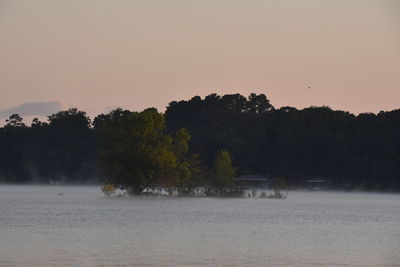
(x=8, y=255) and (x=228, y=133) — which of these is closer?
(x=8, y=255)

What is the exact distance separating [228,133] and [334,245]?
13133cm

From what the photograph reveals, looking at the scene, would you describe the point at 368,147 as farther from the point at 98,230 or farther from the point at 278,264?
the point at 278,264

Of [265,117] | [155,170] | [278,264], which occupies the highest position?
[265,117]

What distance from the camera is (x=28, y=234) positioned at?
54219 mm

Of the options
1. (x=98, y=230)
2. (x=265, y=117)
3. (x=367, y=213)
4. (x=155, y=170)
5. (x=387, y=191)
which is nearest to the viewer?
(x=98, y=230)

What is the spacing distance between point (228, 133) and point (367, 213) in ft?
309

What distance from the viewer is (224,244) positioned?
165ft

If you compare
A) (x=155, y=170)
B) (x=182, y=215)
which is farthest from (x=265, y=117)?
(x=182, y=215)

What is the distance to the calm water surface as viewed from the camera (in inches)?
1673

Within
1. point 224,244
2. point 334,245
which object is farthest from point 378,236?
point 224,244

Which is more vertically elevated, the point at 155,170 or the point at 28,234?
the point at 155,170

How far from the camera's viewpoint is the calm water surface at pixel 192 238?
139ft

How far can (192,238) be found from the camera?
176ft

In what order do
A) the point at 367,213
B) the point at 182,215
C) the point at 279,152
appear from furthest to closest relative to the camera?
the point at 279,152 → the point at 367,213 → the point at 182,215
